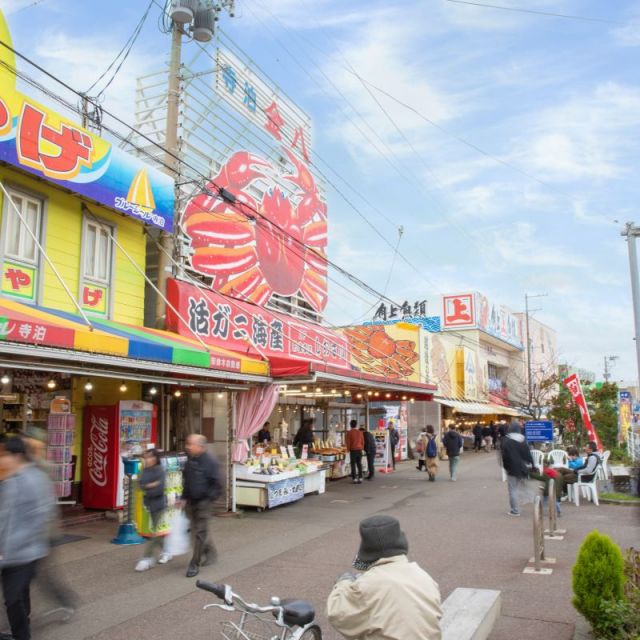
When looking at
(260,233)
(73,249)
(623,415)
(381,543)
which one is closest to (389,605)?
(381,543)

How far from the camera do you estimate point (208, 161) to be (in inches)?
601

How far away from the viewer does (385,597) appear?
286 cm

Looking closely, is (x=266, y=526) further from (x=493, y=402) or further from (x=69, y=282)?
(x=493, y=402)

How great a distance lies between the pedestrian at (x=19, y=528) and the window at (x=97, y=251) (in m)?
7.19

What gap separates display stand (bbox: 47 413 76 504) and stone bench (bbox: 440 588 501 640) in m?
7.86

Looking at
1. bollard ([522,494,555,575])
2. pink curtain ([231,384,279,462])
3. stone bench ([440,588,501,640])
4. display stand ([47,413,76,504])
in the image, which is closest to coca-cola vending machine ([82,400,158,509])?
display stand ([47,413,76,504])

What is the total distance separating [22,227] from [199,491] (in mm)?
5847

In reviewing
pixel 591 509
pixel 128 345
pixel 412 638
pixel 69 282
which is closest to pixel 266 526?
pixel 128 345

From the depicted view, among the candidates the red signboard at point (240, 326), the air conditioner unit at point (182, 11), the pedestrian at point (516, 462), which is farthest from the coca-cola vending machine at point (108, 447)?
the air conditioner unit at point (182, 11)

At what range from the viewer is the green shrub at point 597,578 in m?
5.18

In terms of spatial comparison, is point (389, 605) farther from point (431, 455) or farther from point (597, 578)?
point (431, 455)

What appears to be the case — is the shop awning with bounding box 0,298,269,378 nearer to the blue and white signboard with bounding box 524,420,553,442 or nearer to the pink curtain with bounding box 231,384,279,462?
the pink curtain with bounding box 231,384,279,462

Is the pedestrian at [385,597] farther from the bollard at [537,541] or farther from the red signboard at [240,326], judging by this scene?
the red signboard at [240,326]

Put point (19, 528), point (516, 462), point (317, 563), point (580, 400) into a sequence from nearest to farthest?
point (19, 528), point (317, 563), point (516, 462), point (580, 400)
